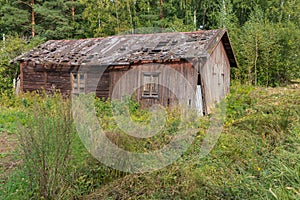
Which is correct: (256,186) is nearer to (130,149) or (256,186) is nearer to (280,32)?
(130,149)

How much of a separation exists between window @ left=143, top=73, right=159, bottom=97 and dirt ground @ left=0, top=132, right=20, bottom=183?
18.7 feet

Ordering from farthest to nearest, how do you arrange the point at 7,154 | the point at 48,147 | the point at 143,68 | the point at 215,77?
the point at 215,77, the point at 143,68, the point at 7,154, the point at 48,147

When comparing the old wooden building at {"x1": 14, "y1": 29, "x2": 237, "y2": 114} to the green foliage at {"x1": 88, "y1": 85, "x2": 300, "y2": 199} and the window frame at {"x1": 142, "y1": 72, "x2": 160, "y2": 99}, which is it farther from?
the green foliage at {"x1": 88, "y1": 85, "x2": 300, "y2": 199}

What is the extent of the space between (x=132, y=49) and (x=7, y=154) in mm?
7873

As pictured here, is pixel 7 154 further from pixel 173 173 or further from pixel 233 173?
pixel 233 173

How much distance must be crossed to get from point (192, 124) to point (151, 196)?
10.4 feet

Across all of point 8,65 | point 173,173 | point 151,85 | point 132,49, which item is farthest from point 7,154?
point 8,65

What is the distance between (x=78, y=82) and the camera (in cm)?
1433

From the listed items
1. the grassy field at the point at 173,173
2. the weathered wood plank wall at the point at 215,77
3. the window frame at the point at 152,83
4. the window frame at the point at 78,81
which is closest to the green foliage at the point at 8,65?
the window frame at the point at 78,81

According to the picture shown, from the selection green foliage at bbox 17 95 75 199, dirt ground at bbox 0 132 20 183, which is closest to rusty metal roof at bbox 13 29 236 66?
dirt ground at bbox 0 132 20 183

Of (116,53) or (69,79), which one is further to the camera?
(69,79)

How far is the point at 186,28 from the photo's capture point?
23469 mm

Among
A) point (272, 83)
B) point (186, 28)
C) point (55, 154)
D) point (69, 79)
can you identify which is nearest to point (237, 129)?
point (55, 154)

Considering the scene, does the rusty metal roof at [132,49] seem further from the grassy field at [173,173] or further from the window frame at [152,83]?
the grassy field at [173,173]
